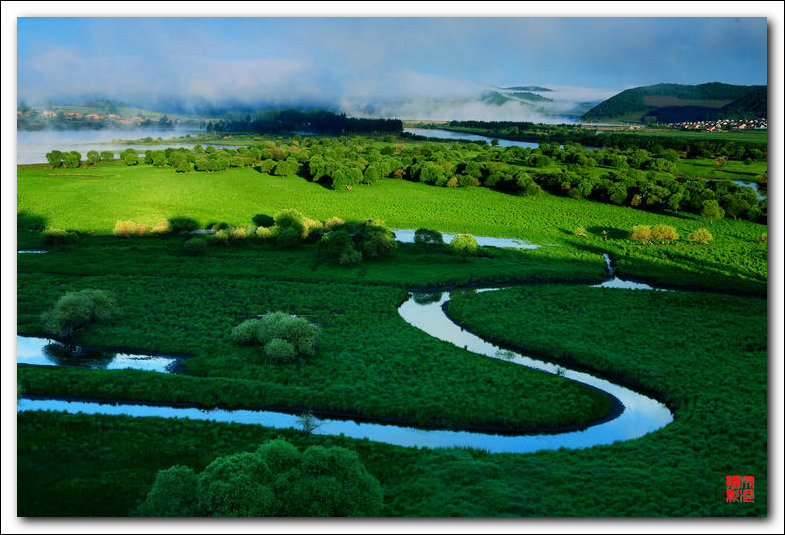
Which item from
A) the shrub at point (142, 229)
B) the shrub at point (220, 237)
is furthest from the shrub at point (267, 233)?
the shrub at point (142, 229)

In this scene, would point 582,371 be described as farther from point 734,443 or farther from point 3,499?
point 3,499

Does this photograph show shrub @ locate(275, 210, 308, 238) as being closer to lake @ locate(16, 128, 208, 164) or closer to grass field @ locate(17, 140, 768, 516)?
grass field @ locate(17, 140, 768, 516)

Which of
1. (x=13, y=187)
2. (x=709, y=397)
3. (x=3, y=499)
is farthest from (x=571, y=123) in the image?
(x=3, y=499)

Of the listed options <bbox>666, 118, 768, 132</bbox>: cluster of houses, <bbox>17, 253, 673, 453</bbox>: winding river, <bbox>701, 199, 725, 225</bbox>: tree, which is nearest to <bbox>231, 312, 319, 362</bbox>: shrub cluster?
<bbox>17, 253, 673, 453</bbox>: winding river

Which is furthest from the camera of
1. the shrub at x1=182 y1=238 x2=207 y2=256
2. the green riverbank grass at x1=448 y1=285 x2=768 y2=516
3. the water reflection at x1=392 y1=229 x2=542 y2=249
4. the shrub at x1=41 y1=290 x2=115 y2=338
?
the water reflection at x1=392 y1=229 x2=542 y2=249

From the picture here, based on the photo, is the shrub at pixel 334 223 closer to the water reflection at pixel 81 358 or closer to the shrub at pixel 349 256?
the shrub at pixel 349 256
